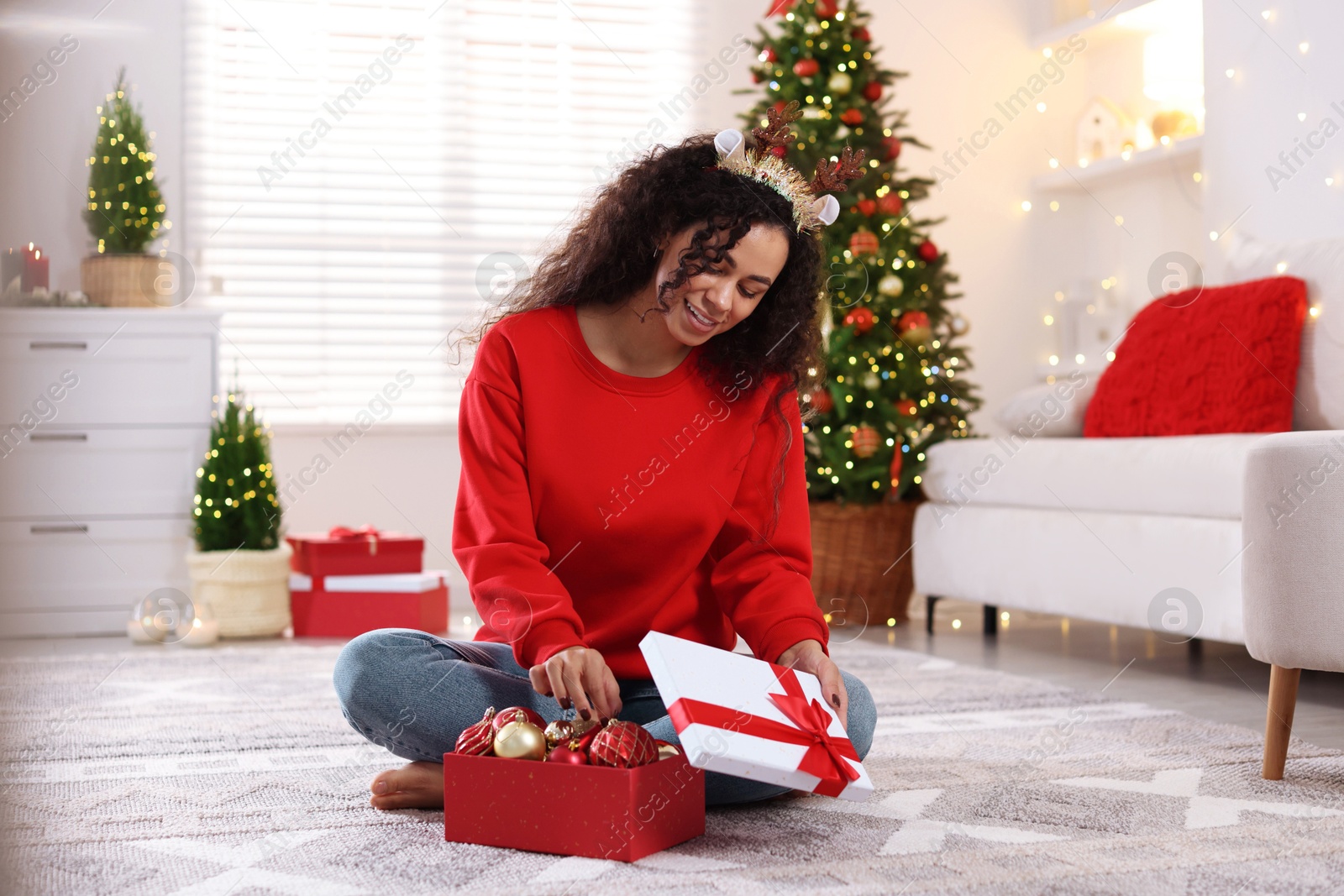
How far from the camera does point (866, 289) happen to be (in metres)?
3.39

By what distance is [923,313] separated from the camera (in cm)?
343

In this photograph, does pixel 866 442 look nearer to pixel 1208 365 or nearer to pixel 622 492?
pixel 1208 365

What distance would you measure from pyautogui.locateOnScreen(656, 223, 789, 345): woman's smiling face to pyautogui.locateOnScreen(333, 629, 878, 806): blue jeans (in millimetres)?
437

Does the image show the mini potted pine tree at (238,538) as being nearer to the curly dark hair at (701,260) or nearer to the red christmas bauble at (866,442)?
the red christmas bauble at (866,442)

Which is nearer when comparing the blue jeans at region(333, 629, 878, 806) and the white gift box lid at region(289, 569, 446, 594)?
the blue jeans at region(333, 629, 878, 806)

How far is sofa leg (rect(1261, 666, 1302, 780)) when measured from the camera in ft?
5.05

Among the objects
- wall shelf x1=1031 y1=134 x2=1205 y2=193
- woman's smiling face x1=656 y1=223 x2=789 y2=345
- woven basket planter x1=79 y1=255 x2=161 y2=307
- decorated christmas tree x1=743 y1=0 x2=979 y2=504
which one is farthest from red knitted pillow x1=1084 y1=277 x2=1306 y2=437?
woven basket planter x1=79 y1=255 x2=161 y2=307

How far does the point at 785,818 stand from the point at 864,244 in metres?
2.23

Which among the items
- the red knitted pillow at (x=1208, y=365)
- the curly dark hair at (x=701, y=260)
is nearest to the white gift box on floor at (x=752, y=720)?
the curly dark hair at (x=701, y=260)

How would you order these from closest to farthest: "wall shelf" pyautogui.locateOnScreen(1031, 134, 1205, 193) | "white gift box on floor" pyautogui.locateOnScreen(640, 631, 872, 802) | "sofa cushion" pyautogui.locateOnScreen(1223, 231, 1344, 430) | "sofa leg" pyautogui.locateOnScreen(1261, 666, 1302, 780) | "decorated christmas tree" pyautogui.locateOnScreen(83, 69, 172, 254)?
"white gift box on floor" pyautogui.locateOnScreen(640, 631, 872, 802)
"sofa leg" pyautogui.locateOnScreen(1261, 666, 1302, 780)
"sofa cushion" pyautogui.locateOnScreen(1223, 231, 1344, 430)
"decorated christmas tree" pyautogui.locateOnScreen(83, 69, 172, 254)
"wall shelf" pyautogui.locateOnScreen(1031, 134, 1205, 193)

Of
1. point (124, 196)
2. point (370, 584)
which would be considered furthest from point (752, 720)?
point (124, 196)

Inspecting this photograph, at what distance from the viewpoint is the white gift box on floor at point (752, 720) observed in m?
→ 1.12

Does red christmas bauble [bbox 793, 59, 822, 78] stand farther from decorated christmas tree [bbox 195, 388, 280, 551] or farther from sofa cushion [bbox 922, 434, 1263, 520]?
decorated christmas tree [bbox 195, 388, 280, 551]

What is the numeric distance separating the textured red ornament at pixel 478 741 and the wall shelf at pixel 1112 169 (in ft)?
10.4
